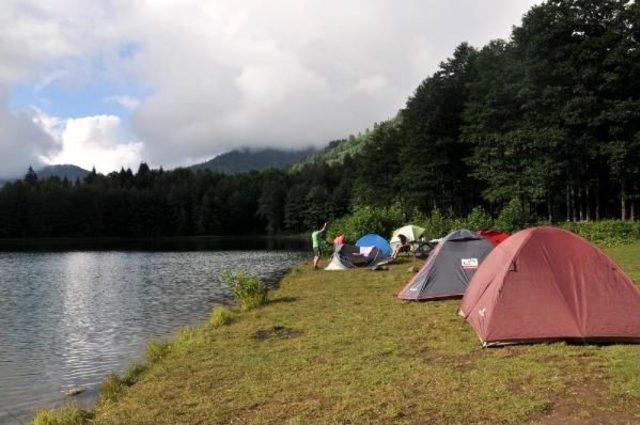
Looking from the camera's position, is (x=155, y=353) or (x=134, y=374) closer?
(x=134, y=374)

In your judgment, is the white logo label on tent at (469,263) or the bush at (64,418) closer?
the bush at (64,418)

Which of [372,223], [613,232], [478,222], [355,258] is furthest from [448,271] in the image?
[372,223]

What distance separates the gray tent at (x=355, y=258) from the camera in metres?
29.9

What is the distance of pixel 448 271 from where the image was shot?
17188 millimetres

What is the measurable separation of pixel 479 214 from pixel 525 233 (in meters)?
28.4

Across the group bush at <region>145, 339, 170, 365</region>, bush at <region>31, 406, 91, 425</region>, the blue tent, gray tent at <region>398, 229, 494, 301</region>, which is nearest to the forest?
the blue tent

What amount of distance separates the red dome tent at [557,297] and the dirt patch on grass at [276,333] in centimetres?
436

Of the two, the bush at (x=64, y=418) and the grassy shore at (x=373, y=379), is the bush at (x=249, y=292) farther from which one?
the bush at (x=64, y=418)

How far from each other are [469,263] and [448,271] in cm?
73

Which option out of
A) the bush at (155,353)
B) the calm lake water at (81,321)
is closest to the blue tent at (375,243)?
the calm lake water at (81,321)

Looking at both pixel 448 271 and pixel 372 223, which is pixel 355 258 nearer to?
pixel 372 223

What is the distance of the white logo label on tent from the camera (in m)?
17.2

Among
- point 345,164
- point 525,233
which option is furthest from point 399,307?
point 345,164

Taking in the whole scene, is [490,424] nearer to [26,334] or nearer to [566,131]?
[26,334]
